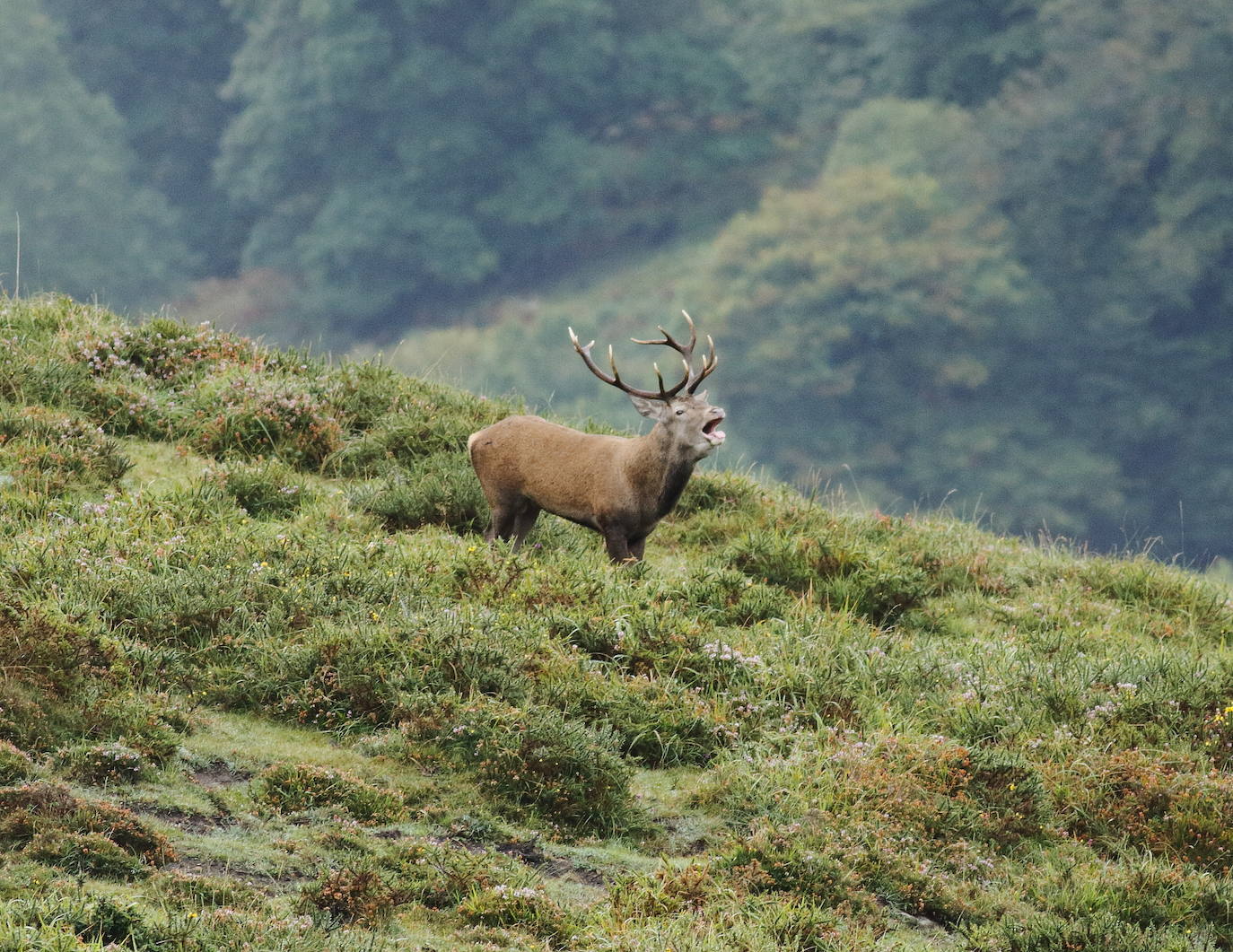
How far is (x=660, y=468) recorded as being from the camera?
31.5 ft

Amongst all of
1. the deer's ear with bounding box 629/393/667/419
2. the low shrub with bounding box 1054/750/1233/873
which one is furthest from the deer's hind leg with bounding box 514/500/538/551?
the low shrub with bounding box 1054/750/1233/873

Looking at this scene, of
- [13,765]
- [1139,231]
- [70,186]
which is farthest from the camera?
[70,186]

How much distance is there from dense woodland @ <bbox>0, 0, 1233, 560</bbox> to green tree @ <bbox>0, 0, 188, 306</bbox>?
0.65 ft

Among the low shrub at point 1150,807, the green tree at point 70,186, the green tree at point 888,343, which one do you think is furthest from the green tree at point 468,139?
the low shrub at point 1150,807

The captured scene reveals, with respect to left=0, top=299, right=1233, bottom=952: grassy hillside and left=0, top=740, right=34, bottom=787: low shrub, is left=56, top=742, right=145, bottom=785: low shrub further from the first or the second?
left=0, top=740, right=34, bottom=787: low shrub

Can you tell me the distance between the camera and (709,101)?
224ft

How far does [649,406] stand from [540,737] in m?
3.26

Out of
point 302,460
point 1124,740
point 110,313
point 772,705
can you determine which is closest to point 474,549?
point 772,705

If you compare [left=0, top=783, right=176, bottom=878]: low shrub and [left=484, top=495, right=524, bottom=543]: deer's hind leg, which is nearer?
[left=0, top=783, right=176, bottom=878]: low shrub

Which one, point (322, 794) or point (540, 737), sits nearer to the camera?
point (322, 794)

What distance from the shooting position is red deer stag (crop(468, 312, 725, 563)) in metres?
9.56

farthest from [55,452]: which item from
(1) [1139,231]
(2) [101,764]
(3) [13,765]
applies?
(1) [1139,231]

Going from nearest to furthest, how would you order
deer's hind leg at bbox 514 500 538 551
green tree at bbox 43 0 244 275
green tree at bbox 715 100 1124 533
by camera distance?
deer's hind leg at bbox 514 500 538 551 < green tree at bbox 715 100 1124 533 < green tree at bbox 43 0 244 275

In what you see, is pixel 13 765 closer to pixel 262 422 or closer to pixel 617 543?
pixel 617 543
